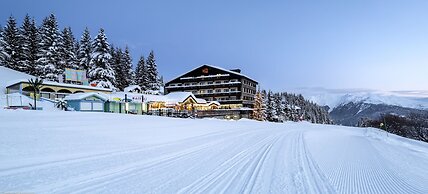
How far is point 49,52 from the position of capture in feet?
132

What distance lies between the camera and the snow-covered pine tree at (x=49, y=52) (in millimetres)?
39975

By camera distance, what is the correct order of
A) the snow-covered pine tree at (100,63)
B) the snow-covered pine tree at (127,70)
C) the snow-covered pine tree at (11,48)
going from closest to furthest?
the snow-covered pine tree at (100,63)
the snow-covered pine tree at (11,48)
the snow-covered pine tree at (127,70)

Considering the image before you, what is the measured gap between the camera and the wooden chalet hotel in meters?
67.2

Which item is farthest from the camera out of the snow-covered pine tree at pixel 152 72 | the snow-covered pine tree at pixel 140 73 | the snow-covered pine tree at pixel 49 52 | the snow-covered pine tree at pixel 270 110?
the snow-covered pine tree at pixel 270 110

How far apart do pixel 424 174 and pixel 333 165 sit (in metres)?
2.64

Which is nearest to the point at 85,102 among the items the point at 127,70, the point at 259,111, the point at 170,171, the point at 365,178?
the point at 170,171

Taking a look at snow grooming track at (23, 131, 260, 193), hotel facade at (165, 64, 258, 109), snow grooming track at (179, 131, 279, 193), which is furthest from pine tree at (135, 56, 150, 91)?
snow grooming track at (179, 131, 279, 193)

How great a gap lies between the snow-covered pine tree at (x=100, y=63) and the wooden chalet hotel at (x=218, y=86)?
33.6m

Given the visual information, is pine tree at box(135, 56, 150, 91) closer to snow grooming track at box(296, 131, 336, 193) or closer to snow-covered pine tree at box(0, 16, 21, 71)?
snow-covered pine tree at box(0, 16, 21, 71)

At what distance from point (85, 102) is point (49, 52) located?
2112cm

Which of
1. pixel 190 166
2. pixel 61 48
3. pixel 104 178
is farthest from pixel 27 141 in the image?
pixel 61 48

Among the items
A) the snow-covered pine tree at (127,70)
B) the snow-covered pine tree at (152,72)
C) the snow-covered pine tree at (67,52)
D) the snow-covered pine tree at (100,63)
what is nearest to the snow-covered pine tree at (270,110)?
the snow-covered pine tree at (152,72)

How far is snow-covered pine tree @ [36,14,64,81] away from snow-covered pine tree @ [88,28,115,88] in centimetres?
757

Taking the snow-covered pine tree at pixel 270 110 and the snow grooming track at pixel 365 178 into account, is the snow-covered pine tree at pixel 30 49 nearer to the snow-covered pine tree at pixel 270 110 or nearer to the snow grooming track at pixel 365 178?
the snow grooming track at pixel 365 178
